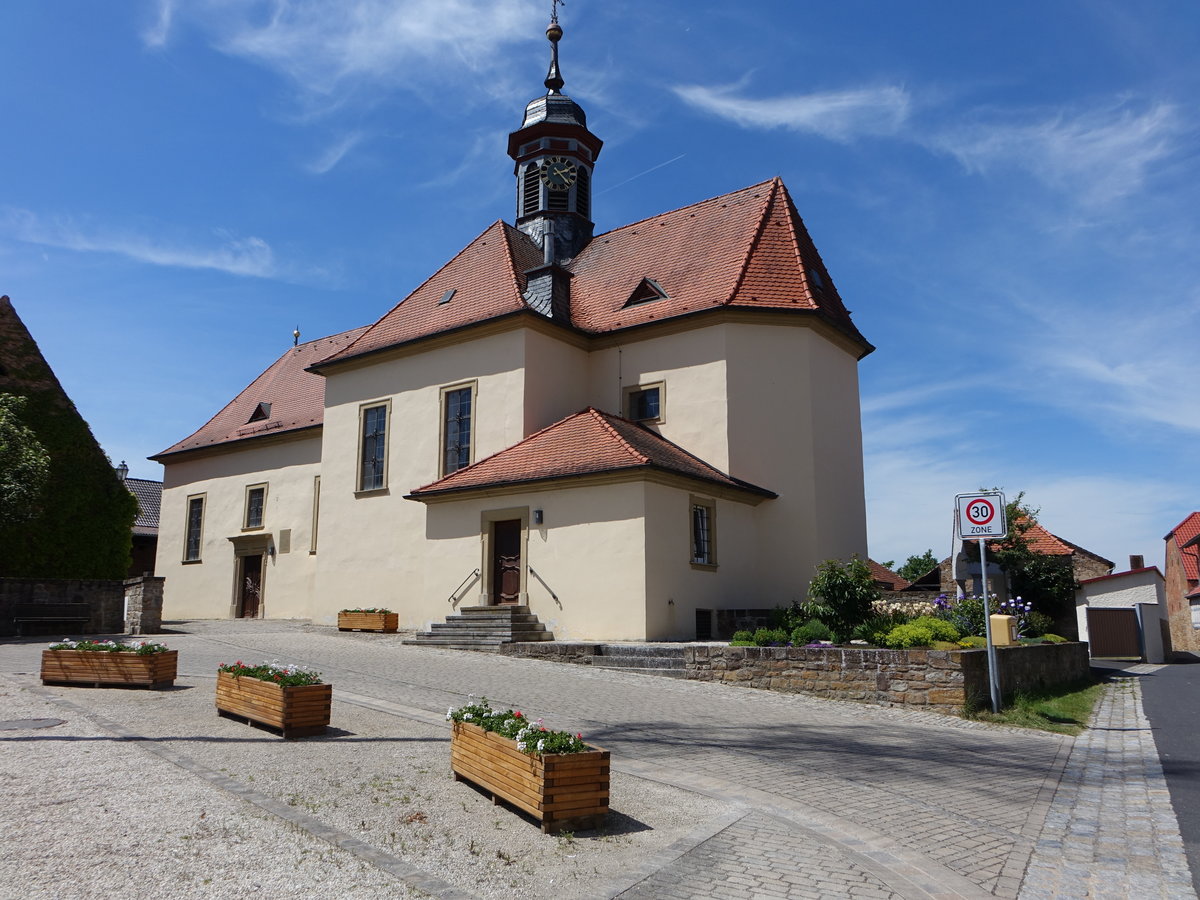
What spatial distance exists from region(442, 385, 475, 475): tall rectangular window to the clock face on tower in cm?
842

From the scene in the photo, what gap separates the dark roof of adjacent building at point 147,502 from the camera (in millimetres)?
41688

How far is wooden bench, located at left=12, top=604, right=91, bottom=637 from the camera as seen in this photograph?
19.6 metres

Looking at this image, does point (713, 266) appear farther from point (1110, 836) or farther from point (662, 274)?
point (1110, 836)

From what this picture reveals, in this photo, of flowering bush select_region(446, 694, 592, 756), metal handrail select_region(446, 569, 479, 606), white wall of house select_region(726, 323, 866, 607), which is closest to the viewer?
flowering bush select_region(446, 694, 592, 756)

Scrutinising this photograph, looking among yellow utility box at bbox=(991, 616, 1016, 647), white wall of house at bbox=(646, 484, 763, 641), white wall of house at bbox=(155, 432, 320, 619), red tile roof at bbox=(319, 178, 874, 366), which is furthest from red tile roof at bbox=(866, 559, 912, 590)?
white wall of house at bbox=(155, 432, 320, 619)

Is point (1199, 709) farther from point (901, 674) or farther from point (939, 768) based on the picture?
point (939, 768)

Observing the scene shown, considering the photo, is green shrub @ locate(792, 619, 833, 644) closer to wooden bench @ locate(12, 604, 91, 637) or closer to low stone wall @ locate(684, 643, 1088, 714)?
low stone wall @ locate(684, 643, 1088, 714)

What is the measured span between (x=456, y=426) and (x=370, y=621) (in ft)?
16.8

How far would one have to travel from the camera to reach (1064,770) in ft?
30.2

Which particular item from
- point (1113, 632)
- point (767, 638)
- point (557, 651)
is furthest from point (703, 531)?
point (1113, 632)

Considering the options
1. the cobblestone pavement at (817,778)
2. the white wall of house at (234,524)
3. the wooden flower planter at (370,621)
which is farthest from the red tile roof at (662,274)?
the cobblestone pavement at (817,778)

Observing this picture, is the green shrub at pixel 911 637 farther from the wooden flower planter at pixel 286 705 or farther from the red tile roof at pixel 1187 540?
the red tile roof at pixel 1187 540

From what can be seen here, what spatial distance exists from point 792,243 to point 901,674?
1380cm

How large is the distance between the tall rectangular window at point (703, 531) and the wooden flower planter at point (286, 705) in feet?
37.8
